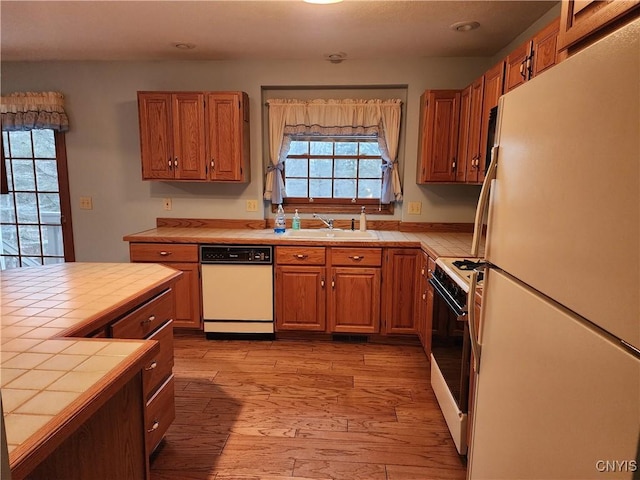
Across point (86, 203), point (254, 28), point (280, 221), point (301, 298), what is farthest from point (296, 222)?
point (86, 203)

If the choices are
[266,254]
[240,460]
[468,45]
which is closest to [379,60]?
[468,45]

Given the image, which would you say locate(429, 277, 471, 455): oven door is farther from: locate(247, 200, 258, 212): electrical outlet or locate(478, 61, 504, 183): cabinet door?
locate(247, 200, 258, 212): electrical outlet

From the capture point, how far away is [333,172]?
3562 mm

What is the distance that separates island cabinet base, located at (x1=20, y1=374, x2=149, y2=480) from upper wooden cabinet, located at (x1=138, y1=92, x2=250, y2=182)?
7.69 ft

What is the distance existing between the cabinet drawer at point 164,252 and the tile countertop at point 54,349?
121 centimetres

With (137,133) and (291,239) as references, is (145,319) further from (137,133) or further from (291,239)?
(137,133)

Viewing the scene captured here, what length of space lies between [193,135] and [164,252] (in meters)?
1.02

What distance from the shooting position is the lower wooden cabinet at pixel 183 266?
9.97ft

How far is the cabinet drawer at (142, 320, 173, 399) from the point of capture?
163 cm

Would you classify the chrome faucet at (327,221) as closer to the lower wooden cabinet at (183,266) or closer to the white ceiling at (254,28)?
the lower wooden cabinet at (183,266)

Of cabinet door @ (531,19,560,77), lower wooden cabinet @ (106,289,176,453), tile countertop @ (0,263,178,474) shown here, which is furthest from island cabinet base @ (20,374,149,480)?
cabinet door @ (531,19,560,77)

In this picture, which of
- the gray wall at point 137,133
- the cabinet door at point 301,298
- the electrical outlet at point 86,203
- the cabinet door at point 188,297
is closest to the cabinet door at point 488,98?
the gray wall at point 137,133

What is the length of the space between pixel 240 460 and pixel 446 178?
8.23 feet

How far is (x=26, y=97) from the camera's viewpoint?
337cm
